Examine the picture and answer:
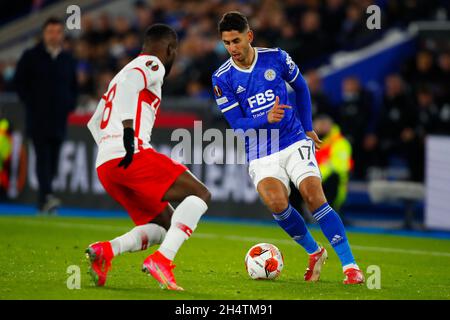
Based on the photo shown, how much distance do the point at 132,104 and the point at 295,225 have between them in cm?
194

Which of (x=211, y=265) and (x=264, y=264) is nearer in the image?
(x=264, y=264)

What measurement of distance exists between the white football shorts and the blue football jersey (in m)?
0.06

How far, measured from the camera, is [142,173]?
6.81 metres

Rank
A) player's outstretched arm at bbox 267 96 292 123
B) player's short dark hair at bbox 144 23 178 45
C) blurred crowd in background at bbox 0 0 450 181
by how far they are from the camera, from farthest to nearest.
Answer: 1. blurred crowd in background at bbox 0 0 450 181
2. player's outstretched arm at bbox 267 96 292 123
3. player's short dark hair at bbox 144 23 178 45

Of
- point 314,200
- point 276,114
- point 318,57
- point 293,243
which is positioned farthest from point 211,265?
point 318,57

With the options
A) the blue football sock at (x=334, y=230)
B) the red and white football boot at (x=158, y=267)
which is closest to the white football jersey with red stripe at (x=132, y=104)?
the red and white football boot at (x=158, y=267)

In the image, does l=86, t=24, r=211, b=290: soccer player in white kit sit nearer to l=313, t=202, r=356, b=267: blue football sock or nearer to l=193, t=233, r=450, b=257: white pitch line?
l=313, t=202, r=356, b=267: blue football sock

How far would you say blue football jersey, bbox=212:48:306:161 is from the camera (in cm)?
807

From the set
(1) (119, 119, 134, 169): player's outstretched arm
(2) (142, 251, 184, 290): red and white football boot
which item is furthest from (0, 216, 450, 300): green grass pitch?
(1) (119, 119, 134, 169): player's outstretched arm

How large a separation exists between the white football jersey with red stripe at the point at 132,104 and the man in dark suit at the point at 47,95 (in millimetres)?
6466

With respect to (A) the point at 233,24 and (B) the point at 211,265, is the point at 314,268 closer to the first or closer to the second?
(B) the point at 211,265

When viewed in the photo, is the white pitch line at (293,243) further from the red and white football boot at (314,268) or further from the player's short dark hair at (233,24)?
the player's short dark hair at (233,24)

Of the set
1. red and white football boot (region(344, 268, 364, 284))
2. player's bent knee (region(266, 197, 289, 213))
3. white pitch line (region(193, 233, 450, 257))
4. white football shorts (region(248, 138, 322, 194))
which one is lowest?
red and white football boot (region(344, 268, 364, 284))

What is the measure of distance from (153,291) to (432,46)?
10.6m
